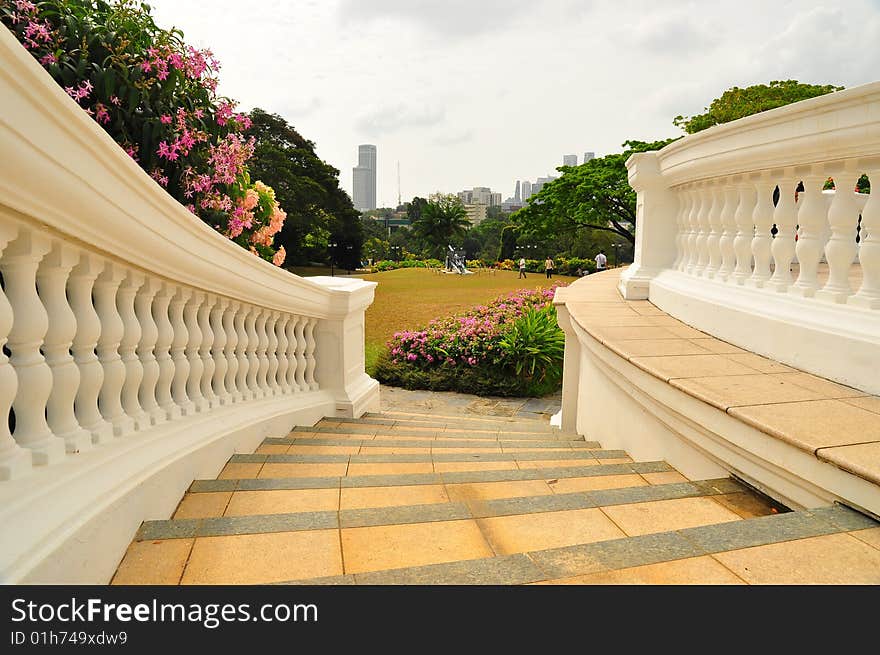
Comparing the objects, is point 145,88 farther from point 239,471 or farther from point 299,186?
point 299,186

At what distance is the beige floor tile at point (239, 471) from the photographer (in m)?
2.70

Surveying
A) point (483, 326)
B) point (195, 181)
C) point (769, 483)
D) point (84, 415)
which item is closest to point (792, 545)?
point (769, 483)

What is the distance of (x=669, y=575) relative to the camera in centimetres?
137

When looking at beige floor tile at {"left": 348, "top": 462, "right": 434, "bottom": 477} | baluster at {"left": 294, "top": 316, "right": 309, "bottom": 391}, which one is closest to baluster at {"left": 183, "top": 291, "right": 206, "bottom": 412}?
beige floor tile at {"left": 348, "top": 462, "right": 434, "bottom": 477}

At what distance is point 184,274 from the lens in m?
2.43

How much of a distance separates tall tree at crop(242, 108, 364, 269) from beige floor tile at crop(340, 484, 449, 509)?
26.8 meters

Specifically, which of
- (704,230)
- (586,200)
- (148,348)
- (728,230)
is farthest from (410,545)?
(586,200)

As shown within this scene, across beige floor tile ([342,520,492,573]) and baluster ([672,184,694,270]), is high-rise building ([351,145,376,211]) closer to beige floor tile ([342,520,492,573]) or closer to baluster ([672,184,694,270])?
baluster ([672,184,694,270])

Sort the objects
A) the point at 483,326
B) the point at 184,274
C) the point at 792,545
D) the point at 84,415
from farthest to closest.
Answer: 1. the point at 483,326
2. the point at 184,274
3. the point at 84,415
4. the point at 792,545

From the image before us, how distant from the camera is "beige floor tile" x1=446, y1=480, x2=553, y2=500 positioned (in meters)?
2.30

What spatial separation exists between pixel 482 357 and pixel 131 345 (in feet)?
26.2
